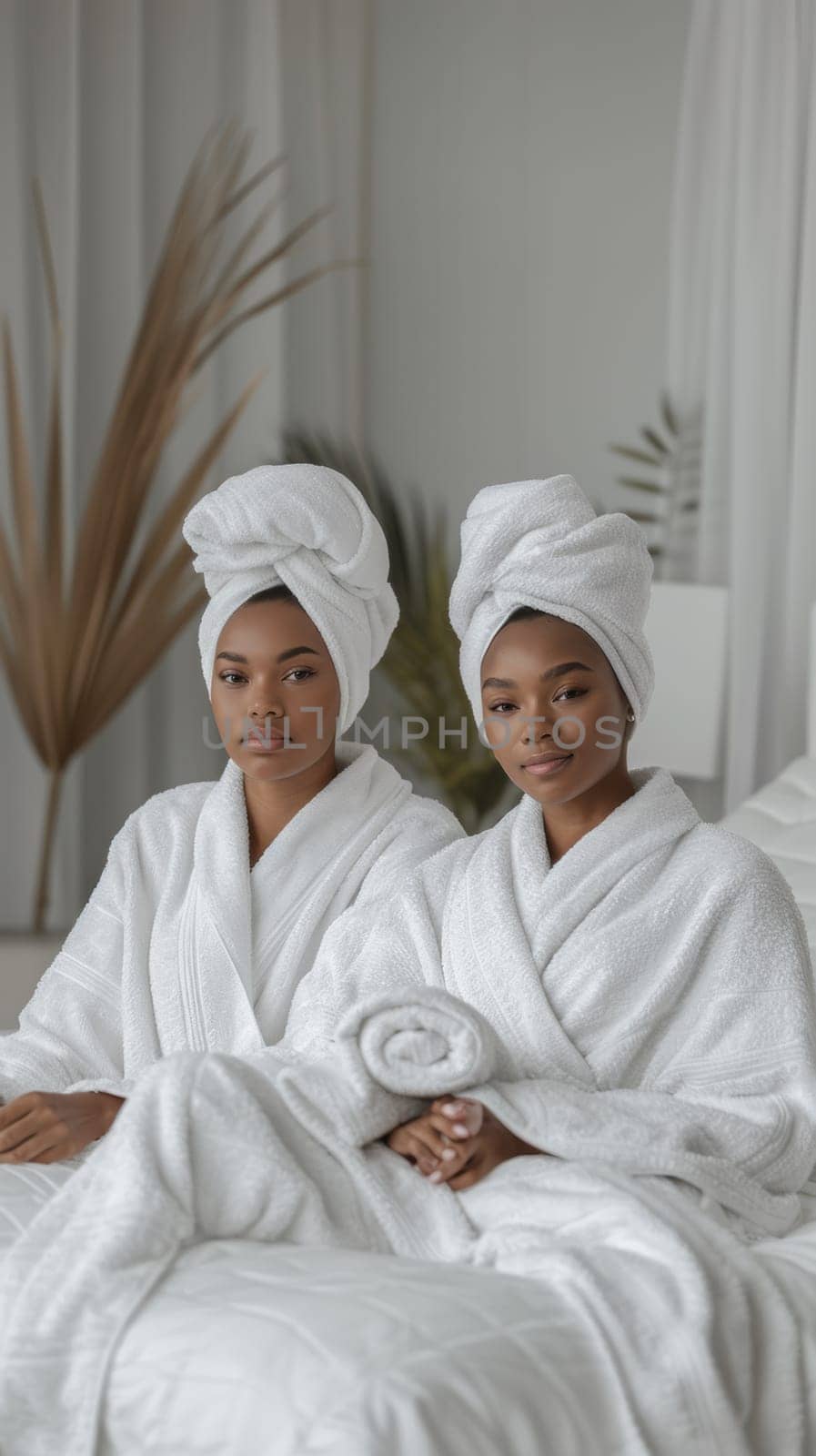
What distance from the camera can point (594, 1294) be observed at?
51.4 inches

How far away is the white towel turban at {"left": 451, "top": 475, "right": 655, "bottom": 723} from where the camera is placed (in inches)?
66.3

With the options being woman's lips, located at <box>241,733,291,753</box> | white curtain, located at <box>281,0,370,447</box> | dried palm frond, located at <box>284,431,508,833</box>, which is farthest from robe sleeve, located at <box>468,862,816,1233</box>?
white curtain, located at <box>281,0,370,447</box>

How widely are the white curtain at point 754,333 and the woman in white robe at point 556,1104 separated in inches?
64.8

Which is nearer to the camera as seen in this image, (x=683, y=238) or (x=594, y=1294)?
(x=594, y=1294)

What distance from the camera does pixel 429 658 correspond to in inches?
159

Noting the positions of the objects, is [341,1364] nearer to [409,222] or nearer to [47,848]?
[47,848]

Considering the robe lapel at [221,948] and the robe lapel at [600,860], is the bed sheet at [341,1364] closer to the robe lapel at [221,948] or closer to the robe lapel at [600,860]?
the robe lapel at [600,860]

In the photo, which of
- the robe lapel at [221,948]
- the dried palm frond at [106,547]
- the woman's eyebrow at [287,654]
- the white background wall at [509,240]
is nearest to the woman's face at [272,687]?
the woman's eyebrow at [287,654]

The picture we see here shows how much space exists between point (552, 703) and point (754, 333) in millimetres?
1879

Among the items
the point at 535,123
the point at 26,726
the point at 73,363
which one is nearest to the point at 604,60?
the point at 535,123

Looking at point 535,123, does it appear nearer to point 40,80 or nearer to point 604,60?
point 604,60

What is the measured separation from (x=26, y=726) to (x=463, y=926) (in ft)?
7.54

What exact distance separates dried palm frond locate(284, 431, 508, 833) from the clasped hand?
2442 millimetres

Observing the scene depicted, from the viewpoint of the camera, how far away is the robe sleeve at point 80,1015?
6.25 ft
